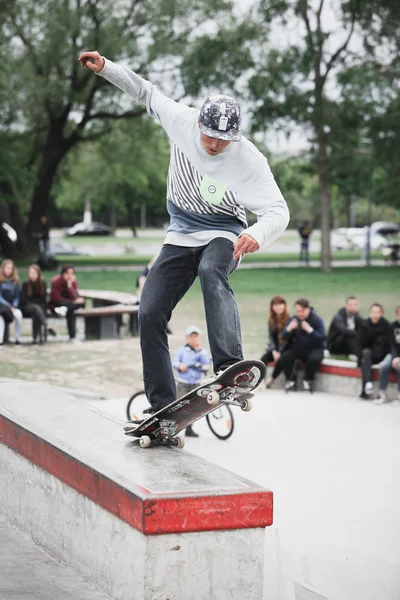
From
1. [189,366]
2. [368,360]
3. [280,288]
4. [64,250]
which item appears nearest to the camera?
[189,366]


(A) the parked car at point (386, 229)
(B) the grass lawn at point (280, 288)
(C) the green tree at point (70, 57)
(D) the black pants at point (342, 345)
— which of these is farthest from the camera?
(A) the parked car at point (386, 229)

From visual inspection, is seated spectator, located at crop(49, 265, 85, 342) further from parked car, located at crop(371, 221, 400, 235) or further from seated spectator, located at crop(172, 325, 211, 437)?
parked car, located at crop(371, 221, 400, 235)

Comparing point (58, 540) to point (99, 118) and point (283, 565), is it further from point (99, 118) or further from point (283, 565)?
point (99, 118)

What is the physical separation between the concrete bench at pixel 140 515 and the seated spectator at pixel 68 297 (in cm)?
1093

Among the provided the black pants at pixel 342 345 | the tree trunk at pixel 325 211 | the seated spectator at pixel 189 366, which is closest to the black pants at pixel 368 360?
the black pants at pixel 342 345

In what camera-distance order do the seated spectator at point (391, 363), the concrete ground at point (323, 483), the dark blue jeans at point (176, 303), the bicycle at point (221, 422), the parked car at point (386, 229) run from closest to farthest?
the dark blue jeans at point (176, 303) < the concrete ground at point (323, 483) < the bicycle at point (221, 422) < the seated spectator at point (391, 363) < the parked car at point (386, 229)

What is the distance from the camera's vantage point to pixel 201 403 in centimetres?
534

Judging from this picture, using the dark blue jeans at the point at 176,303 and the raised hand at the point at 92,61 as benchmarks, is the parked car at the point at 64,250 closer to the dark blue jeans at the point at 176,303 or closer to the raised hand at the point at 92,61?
the dark blue jeans at the point at 176,303

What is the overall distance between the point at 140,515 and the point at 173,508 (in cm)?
16

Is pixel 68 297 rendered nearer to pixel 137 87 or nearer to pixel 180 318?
pixel 180 318

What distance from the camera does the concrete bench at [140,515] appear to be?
4.26 meters

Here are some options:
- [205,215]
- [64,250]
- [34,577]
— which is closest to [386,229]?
[64,250]

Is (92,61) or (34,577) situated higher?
(92,61)

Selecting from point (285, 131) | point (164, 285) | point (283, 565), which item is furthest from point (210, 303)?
point (285, 131)
